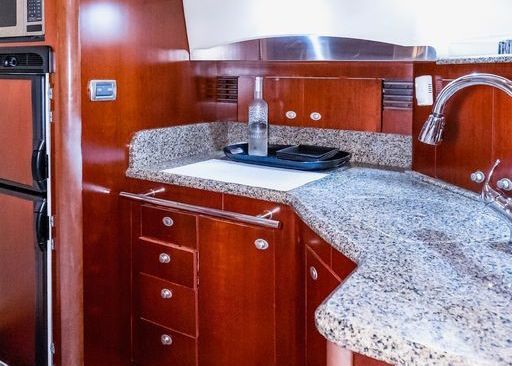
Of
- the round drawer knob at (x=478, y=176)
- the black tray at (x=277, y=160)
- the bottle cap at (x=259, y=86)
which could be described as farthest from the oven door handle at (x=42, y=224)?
the round drawer knob at (x=478, y=176)

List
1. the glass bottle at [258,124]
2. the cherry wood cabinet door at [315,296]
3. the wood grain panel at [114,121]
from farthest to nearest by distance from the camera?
the glass bottle at [258,124] → the wood grain panel at [114,121] → the cherry wood cabinet door at [315,296]

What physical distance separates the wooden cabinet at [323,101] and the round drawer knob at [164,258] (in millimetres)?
782

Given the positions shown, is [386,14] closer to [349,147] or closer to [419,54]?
[419,54]

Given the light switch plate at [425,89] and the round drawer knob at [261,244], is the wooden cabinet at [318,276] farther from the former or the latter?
the light switch plate at [425,89]

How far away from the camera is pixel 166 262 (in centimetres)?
199

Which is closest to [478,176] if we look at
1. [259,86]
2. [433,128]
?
[433,128]

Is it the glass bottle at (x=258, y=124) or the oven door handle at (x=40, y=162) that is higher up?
the glass bottle at (x=258, y=124)

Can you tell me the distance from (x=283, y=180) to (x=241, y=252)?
0.29 meters

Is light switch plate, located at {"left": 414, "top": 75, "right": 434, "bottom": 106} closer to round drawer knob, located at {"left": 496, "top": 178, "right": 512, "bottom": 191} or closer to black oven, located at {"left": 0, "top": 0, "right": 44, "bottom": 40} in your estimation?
round drawer knob, located at {"left": 496, "top": 178, "right": 512, "bottom": 191}

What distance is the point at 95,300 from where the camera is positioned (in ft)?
6.61

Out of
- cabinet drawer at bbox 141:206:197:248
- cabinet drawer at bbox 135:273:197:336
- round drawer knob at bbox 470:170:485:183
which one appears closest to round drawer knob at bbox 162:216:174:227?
cabinet drawer at bbox 141:206:197:248

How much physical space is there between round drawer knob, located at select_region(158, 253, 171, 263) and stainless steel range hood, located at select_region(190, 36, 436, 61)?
0.85 metres

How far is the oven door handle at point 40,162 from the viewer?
6.17ft

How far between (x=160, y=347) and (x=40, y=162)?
2.68 feet
